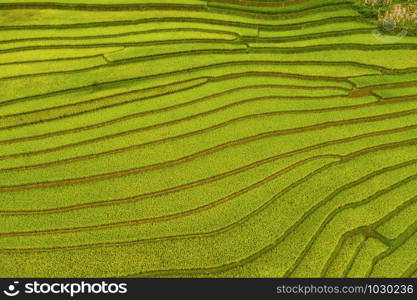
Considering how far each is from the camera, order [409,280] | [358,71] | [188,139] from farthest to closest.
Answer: [358,71] → [188,139] → [409,280]

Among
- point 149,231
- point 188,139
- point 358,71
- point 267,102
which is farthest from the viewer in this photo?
point 358,71

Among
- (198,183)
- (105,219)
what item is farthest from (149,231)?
(198,183)

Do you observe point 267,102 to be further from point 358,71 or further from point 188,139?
point 358,71

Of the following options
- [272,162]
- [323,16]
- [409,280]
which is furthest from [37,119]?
[323,16]

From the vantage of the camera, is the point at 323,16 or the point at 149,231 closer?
the point at 149,231

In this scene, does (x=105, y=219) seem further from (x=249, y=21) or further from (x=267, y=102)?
(x=249, y=21)

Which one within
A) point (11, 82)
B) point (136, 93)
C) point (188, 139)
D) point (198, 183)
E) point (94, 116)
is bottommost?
point (198, 183)

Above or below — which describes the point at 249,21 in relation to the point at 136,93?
above
